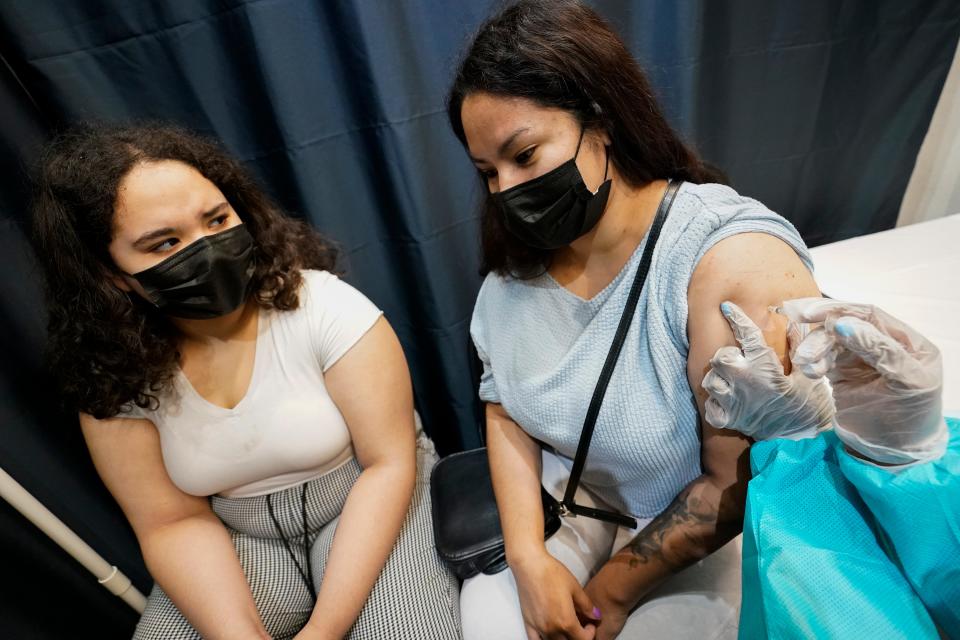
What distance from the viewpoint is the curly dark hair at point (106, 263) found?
88cm

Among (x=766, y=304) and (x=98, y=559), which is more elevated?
(x=766, y=304)

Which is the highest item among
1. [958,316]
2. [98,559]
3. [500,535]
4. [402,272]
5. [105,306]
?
[105,306]

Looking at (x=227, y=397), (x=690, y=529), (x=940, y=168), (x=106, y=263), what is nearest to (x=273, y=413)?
(x=227, y=397)

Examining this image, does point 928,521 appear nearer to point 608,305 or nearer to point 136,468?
point 608,305

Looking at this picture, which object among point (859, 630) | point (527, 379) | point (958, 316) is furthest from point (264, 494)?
point (958, 316)

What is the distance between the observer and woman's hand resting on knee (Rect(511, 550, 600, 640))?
870mm

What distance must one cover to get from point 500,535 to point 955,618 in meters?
0.72

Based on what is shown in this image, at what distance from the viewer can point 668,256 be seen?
0.75 meters

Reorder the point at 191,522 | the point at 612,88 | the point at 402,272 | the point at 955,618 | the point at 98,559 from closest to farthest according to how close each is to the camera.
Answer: the point at 955,618
the point at 612,88
the point at 191,522
the point at 98,559
the point at 402,272

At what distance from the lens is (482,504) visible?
1086 millimetres

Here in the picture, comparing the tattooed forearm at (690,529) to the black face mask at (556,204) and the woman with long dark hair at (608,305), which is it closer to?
the woman with long dark hair at (608,305)

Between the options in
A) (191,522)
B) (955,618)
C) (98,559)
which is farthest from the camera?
(98,559)

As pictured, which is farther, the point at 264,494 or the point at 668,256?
the point at 264,494

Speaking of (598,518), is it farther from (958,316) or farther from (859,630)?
(958,316)
